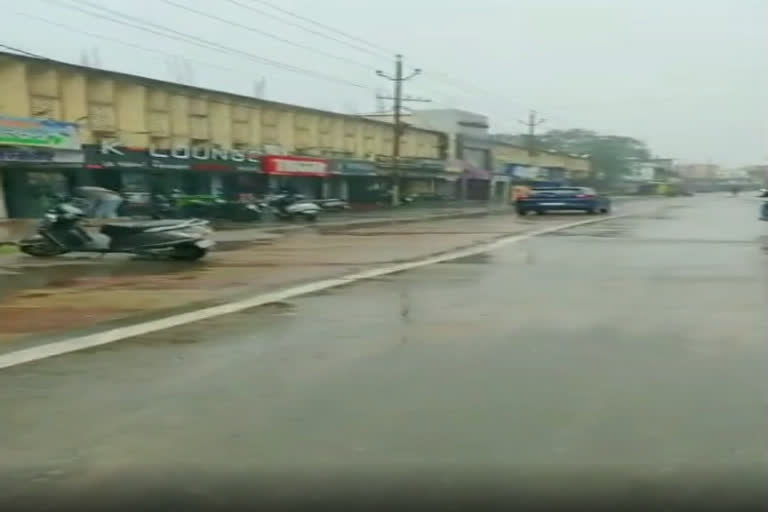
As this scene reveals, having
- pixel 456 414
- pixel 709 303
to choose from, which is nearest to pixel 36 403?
pixel 456 414

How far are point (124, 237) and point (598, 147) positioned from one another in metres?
102

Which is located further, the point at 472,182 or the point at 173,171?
the point at 472,182

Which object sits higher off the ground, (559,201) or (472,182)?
(559,201)

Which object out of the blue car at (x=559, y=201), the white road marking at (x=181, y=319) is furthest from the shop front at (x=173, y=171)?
the white road marking at (x=181, y=319)

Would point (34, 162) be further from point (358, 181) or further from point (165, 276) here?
point (358, 181)

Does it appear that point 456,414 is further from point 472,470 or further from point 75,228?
point 75,228

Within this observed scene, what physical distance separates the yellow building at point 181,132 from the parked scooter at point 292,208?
470 cm

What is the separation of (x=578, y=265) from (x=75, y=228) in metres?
8.84

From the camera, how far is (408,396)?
5141mm

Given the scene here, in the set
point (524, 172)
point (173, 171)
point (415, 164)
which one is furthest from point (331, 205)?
point (524, 172)

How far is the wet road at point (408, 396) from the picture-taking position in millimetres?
4016

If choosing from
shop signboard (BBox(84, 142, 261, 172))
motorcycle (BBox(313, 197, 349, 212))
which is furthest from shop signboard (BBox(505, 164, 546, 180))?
shop signboard (BBox(84, 142, 261, 172))

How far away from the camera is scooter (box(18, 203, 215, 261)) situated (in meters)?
14.0

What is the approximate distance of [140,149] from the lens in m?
31.4
